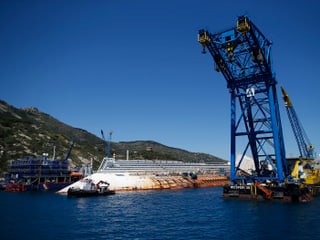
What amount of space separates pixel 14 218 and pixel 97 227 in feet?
32.4

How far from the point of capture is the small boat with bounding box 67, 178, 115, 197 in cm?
4906

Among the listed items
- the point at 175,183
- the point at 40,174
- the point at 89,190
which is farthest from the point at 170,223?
the point at 40,174

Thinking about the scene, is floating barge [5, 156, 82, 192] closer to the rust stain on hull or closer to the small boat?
the rust stain on hull

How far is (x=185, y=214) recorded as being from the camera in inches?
1152

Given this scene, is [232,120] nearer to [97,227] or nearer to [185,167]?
[97,227]

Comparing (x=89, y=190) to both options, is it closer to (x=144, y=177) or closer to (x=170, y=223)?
(x=144, y=177)

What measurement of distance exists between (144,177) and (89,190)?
20.6m

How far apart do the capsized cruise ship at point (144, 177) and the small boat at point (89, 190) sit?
4.12ft

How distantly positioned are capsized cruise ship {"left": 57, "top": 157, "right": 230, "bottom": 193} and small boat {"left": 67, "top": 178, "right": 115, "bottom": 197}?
1.26 metres

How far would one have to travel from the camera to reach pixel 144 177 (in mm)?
69625

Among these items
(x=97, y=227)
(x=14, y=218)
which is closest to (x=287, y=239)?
(x=97, y=227)

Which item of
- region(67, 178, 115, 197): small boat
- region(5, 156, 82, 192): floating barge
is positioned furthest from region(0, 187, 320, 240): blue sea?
region(5, 156, 82, 192): floating barge

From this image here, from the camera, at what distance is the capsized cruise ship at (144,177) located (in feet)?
202

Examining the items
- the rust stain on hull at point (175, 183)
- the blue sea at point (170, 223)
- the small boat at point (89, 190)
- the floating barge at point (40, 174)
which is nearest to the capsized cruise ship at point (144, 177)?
A: the rust stain on hull at point (175, 183)
